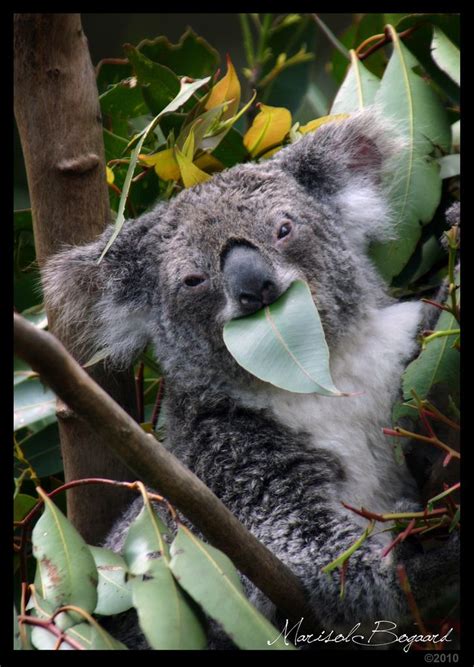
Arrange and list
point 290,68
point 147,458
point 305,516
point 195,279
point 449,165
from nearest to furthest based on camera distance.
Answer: point 147,458
point 305,516
point 195,279
point 449,165
point 290,68

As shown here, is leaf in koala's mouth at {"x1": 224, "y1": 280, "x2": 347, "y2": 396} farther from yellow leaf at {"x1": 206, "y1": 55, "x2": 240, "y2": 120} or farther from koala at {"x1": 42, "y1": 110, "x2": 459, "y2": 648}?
yellow leaf at {"x1": 206, "y1": 55, "x2": 240, "y2": 120}

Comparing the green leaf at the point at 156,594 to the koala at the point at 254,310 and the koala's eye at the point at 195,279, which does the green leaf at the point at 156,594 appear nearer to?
the koala at the point at 254,310

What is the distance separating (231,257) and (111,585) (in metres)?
0.78

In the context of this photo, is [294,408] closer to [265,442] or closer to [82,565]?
[265,442]


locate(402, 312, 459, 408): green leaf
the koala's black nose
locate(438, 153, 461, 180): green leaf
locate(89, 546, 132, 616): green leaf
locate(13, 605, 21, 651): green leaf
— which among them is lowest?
locate(13, 605, 21, 651): green leaf

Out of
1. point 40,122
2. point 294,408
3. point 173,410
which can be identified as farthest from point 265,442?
point 40,122

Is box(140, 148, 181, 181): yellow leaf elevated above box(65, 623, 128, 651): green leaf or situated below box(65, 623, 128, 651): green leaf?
above

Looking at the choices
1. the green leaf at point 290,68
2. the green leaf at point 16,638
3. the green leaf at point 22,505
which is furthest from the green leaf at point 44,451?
the green leaf at point 290,68

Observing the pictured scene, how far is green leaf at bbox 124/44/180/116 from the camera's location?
238cm

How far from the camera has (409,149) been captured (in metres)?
2.38

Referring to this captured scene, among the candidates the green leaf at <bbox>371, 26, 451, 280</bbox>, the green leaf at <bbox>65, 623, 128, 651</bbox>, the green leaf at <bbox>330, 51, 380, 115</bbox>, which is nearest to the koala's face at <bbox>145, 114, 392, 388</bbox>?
the green leaf at <bbox>371, 26, 451, 280</bbox>

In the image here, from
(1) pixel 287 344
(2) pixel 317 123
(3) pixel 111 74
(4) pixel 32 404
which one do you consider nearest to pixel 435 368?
(1) pixel 287 344

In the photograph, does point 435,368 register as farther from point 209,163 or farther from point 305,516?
point 209,163

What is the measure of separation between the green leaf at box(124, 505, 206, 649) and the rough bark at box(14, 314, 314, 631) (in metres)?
0.11
